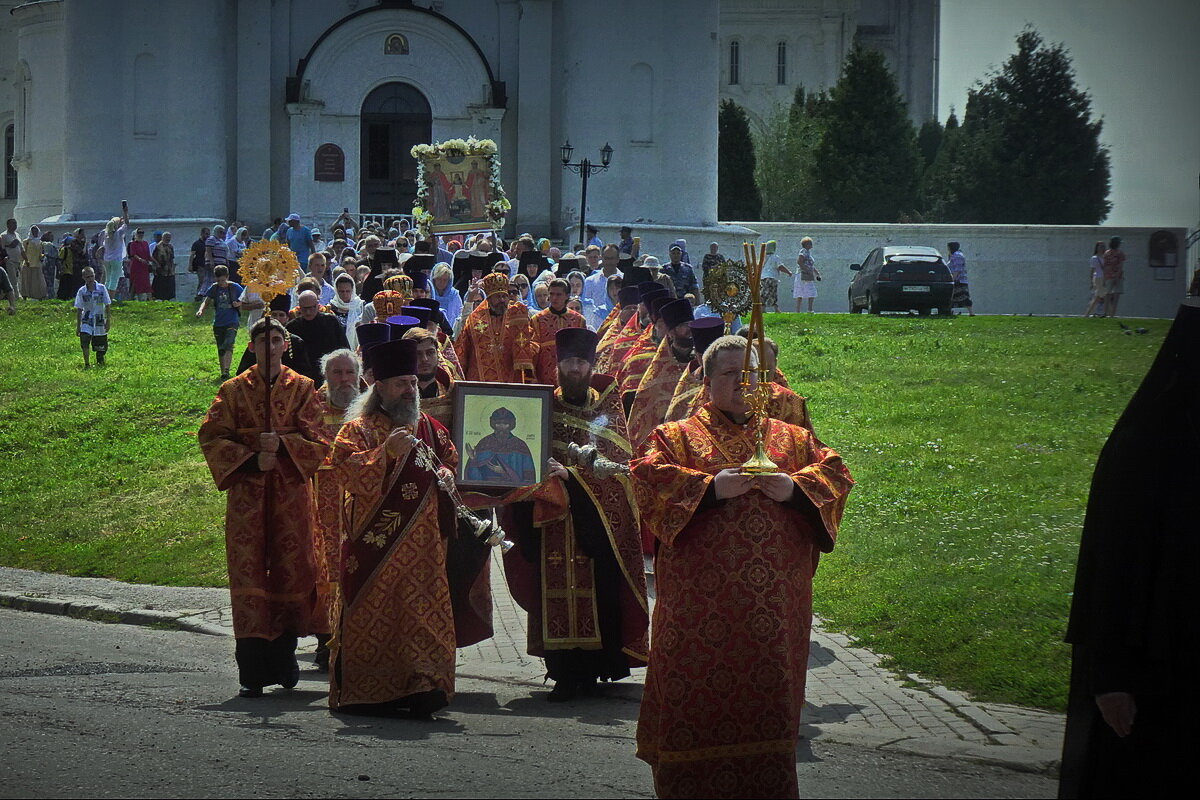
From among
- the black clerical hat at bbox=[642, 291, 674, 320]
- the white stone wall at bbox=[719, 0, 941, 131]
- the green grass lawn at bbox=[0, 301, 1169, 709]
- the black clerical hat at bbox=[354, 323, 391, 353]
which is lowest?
the green grass lawn at bbox=[0, 301, 1169, 709]

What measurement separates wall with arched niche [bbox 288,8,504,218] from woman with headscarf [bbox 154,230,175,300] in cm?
488

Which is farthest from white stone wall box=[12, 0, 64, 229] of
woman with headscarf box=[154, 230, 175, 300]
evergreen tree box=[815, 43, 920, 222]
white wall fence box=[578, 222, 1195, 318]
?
evergreen tree box=[815, 43, 920, 222]

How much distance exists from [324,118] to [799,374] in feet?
65.4

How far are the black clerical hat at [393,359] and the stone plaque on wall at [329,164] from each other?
30299 millimetres

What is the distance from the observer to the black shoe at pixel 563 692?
8.34 meters

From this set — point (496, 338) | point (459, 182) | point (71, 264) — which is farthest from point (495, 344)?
point (71, 264)

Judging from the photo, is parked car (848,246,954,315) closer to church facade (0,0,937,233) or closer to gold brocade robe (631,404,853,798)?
church facade (0,0,937,233)

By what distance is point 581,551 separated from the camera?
8.70 metres

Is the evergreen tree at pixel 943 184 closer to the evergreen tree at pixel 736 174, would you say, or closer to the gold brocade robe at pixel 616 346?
the evergreen tree at pixel 736 174

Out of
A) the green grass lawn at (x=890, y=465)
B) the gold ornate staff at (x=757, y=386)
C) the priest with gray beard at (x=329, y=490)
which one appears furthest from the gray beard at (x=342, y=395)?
the gold ornate staff at (x=757, y=386)

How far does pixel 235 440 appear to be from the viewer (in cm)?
864

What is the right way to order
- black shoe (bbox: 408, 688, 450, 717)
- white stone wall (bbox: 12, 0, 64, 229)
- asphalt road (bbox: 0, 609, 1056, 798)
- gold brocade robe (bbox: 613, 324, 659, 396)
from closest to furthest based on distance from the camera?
asphalt road (bbox: 0, 609, 1056, 798) < black shoe (bbox: 408, 688, 450, 717) < gold brocade robe (bbox: 613, 324, 659, 396) < white stone wall (bbox: 12, 0, 64, 229)

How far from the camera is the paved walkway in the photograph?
7.31 metres

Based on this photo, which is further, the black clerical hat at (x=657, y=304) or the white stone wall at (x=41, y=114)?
the white stone wall at (x=41, y=114)
